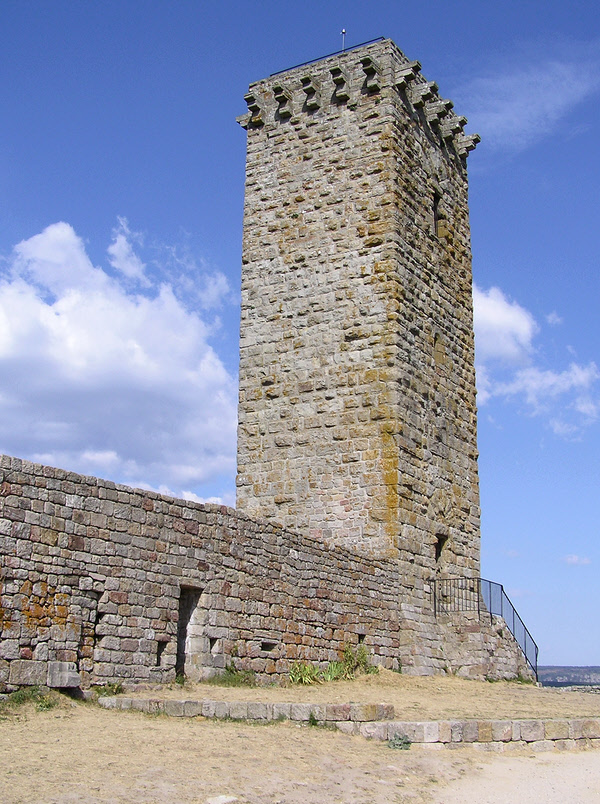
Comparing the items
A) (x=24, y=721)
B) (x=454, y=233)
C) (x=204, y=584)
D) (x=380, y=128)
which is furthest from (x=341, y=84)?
(x=24, y=721)

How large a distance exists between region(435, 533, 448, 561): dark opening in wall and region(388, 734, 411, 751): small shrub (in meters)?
7.66

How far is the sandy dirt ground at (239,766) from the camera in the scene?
562 centimetres

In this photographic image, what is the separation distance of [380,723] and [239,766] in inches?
72.0

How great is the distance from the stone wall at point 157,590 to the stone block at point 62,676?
0.5 inches

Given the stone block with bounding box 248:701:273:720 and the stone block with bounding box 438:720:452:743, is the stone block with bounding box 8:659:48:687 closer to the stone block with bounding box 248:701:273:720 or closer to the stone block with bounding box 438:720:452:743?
the stone block with bounding box 248:701:273:720

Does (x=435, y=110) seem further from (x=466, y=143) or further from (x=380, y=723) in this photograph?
(x=380, y=723)

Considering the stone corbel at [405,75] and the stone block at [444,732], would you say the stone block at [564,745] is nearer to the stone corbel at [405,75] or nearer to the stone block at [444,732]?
the stone block at [444,732]

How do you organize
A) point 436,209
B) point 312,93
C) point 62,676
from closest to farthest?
point 62,676
point 312,93
point 436,209

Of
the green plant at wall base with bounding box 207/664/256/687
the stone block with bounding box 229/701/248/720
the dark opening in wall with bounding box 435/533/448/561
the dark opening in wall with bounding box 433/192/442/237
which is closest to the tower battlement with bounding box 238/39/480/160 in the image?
the dark opening in wall with bounding box 433/192/442/237

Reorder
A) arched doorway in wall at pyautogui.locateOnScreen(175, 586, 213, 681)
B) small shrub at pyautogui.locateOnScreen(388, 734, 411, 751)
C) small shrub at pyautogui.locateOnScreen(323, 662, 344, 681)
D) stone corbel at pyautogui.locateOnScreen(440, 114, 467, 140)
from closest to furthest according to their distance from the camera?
1. small shrub at pyautogui.locateOnScreen(388, 734, 411, 751)
2. arched doorway in wall at pyautogui.locateOnScreen(175, 586, 213, 681)
3. small shrub at pyautogui.locateOnScreen(323, 662, 344, 681)
4. stone corbel at pyautogui.locateOnScreen(440, 114, 467, 140)

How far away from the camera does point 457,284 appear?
679 inches

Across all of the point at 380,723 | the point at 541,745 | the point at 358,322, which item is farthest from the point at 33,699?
the point at 358,322

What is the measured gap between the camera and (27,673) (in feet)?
26.8

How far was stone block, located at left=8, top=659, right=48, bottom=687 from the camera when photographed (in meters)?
8.06
